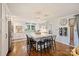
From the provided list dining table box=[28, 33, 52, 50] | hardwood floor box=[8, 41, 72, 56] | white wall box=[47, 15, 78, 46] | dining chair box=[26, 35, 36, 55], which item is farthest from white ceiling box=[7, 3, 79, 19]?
hardwood floor box=[8, 41, 72, 56]

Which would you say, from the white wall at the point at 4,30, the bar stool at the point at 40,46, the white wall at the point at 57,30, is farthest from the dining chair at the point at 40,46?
the white wall at the point at 4,30

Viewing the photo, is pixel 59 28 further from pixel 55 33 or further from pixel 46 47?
pixel 46 47

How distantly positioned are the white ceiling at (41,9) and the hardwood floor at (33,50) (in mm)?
582

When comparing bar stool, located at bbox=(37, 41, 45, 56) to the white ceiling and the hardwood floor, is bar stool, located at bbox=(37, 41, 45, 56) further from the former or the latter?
the white ceiling

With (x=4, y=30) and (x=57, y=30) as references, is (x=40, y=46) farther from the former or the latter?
(x=4, y=30)

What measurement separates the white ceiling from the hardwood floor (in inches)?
22.9

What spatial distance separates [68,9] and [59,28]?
0.43 meters

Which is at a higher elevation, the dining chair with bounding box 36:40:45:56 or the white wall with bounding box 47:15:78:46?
the white wall with bounding box 47:15:78:46

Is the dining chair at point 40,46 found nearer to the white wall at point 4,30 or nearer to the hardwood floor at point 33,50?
the hardwood floor at point 33,50

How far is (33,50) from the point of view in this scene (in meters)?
2.75

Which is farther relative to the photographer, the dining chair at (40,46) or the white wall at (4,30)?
the dining chair at (40,46)

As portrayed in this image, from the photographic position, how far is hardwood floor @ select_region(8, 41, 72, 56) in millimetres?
2711

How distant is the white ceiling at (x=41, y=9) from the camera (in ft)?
8.82

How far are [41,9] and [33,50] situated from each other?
0.86 meters
